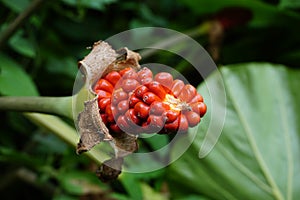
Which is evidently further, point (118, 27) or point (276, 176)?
point (118, 27)

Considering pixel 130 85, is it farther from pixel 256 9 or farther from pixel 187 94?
pixel 256 9

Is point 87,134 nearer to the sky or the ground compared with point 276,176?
nearer to the sky

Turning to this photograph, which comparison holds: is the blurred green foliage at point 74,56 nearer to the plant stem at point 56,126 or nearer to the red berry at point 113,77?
the plant stem at point 56,126

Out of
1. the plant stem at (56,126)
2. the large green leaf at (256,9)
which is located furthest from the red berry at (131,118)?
the large green leaf at (256,9)

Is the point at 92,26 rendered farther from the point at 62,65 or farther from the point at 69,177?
the point at 69,177

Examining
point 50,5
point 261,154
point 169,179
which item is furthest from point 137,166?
point 50,5

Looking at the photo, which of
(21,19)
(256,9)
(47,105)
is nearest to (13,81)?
(21,19)

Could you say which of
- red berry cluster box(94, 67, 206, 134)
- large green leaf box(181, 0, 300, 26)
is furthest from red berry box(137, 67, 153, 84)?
large green leaf box(181, 0, 300, 26)
